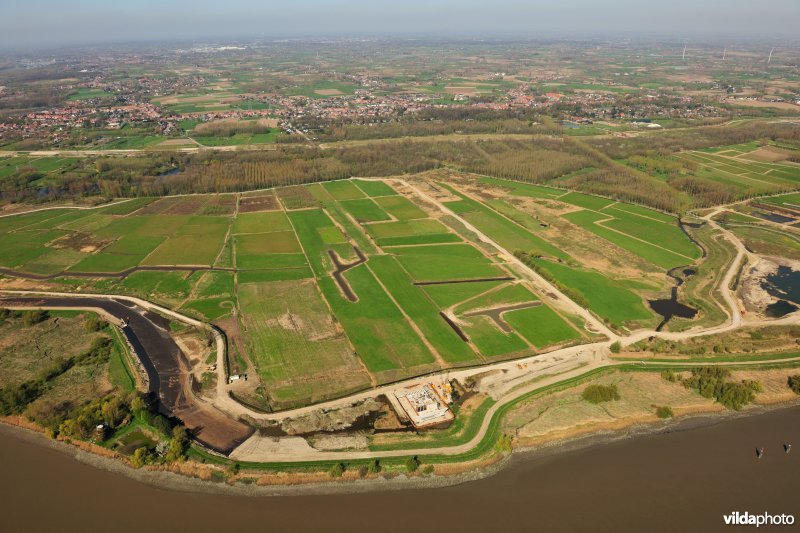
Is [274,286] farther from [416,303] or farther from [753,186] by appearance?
[753,186]

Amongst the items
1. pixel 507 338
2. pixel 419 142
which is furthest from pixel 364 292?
pixel 419 142

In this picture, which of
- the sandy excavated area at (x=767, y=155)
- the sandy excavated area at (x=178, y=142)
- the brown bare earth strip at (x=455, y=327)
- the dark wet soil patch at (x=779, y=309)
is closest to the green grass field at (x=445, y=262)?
the brown bare earth strip at (x=455, y=327)

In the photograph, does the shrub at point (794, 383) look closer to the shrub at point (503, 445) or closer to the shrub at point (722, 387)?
the shrub at point (722, 387)

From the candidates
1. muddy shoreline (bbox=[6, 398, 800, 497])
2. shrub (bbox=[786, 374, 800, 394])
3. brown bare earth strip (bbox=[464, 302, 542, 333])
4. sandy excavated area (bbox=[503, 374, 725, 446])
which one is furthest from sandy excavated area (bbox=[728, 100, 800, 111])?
muddy shoreline (bbox=[6, 398, 800, 497])

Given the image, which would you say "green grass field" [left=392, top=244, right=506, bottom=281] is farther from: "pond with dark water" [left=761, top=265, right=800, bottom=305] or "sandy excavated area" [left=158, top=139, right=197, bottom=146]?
"sandy excavated area" [left=158, top=139, right=197, bottom=146]

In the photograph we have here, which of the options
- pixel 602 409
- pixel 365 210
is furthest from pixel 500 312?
pixel 365 210

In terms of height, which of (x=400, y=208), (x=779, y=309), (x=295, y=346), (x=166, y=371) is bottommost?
(x=166, y=371)

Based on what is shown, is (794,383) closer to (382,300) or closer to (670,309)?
(670,309)
